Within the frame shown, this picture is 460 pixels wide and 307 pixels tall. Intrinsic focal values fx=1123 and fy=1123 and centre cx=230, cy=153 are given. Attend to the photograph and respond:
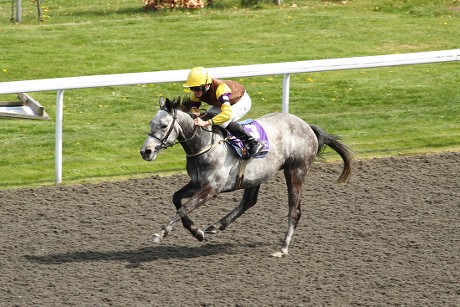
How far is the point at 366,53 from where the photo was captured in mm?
17531

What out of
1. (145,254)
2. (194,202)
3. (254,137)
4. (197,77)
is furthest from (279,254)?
(197,77)

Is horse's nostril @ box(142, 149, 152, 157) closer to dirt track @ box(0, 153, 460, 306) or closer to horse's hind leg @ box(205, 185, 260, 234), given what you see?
dirt track @ box(0, 153, 460, 306)

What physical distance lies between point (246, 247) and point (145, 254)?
2.91 feet

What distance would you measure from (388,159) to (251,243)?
10.2 feet

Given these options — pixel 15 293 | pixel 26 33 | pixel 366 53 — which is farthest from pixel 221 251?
pixel 26 33

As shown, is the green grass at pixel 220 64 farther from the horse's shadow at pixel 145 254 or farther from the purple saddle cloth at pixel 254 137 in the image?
the purple saddle cloth at pixel 254 137

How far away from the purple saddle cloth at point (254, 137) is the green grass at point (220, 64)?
97.0 inches

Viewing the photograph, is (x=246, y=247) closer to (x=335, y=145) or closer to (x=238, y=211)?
(x=238, y=211)

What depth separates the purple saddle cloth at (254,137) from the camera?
371 inches

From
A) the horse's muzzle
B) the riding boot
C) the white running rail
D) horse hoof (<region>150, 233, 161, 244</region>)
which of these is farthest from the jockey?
the white running rail

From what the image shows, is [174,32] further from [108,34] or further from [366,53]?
[366,53]

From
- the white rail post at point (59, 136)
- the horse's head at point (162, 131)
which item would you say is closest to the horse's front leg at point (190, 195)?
the horse's head at point (162, 131)

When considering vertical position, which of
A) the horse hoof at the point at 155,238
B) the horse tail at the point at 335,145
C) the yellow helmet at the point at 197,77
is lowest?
the horse hoof at the point at 155,238

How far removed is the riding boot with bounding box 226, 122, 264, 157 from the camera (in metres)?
9.41
